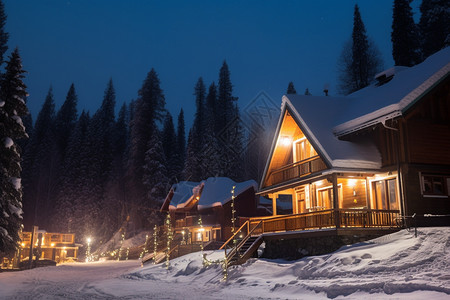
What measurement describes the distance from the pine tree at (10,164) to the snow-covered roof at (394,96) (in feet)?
59.8

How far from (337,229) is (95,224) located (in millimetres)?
55204

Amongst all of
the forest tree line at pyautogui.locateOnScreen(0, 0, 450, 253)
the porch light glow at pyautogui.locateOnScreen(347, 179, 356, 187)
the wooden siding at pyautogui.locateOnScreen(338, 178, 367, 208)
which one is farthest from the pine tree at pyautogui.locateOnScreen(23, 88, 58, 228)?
the porch light glow at pyautogui.locateOnScreen(347, 179, 356, 187)

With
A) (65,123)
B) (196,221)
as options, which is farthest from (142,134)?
(65,123)

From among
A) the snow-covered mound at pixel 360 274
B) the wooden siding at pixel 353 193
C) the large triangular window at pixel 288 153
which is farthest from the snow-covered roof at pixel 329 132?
the snow-covered mound at pixel 360 274

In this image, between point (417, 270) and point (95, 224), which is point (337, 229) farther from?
point (95, 224)

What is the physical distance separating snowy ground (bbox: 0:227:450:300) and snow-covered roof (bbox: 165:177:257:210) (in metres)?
21.1

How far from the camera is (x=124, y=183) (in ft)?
216

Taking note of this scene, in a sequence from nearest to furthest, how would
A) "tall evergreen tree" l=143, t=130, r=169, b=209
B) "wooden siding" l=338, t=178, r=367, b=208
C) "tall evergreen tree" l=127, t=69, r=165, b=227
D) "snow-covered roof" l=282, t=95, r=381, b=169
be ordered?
"snow-covered roof" l=282, t=95, r=381, b=169, "wooden siding" l=338, t=178, r=367, b=208, "tall evergreen tree" l=143, t=130, r=169, b=209, "tall evergreen tree" l=127, t=69, r=165, b=227

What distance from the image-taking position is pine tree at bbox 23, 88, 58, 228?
2926 inches

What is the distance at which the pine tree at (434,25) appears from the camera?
49.0 metres

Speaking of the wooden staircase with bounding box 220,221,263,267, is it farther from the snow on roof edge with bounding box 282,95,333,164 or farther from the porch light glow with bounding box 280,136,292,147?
the snow on roof edge with bounding box 282,95,333,164

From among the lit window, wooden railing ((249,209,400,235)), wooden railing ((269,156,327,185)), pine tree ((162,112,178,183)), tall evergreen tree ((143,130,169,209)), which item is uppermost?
pine tree ((162,112,178,183))

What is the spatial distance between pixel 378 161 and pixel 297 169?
4.75 meters

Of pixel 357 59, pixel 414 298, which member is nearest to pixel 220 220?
pixel 357 59
